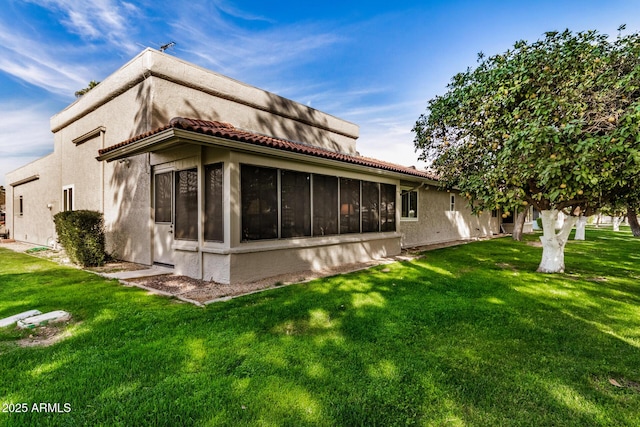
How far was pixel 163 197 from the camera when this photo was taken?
28.1ft

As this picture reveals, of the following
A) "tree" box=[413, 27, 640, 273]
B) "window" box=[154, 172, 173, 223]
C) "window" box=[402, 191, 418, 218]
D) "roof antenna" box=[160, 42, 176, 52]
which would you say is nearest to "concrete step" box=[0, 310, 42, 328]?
"window" box=[154, 172, 173, 223]

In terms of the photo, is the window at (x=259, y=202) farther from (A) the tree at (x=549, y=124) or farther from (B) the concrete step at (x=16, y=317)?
(A) the tree at (x=549, y=124)

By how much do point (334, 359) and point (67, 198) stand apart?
1477cm

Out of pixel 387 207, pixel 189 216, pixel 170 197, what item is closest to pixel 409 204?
pixel 387 207

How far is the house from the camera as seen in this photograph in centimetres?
702

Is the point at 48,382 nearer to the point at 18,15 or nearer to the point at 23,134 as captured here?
the point at 18,15

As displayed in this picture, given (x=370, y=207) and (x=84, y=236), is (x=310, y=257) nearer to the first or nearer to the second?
(x=370, y=207)

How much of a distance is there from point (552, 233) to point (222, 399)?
9431 mm

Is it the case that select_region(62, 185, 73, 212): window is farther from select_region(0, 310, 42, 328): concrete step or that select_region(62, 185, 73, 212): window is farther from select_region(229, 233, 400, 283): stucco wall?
select_region(229, 233, 400, 283): stucco wall

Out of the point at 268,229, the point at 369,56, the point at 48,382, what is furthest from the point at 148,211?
the point at 369,56

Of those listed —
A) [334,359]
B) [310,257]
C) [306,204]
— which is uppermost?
[306,204]

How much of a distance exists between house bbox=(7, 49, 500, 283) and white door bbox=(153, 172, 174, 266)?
0.05 meters

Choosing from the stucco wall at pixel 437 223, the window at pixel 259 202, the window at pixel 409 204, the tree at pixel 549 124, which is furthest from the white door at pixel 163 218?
the window at pixel 409 204

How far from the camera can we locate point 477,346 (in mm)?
3842
